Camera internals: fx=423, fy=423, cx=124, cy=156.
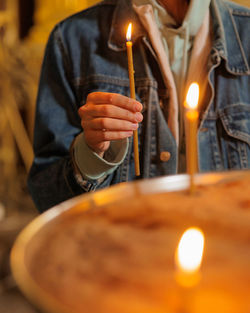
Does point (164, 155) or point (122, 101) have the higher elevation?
point (122, 101)

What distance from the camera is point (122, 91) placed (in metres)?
0.62

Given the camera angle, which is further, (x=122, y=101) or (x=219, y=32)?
(x=219, y=32)

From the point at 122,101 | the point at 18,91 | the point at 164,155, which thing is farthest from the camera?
the point at 18,91

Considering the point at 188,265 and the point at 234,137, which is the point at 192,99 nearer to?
the point at 188,265

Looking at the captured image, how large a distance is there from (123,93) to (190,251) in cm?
43

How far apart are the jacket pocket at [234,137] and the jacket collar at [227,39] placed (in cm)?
6

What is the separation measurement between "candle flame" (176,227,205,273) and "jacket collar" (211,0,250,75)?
0.42 metres

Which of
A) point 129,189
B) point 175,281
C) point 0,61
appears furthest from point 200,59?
point 0,61

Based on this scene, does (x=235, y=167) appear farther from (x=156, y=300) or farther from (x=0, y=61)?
(x=0, y=61)

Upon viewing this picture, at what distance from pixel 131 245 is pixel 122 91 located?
16.2 inches

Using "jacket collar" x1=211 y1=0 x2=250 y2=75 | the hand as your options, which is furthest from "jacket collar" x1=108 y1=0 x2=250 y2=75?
the hand

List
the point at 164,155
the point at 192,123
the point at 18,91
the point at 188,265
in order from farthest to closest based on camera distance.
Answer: the point at 18,91 < the point at 164,155 < the point at 192,123 < the point at 188,265

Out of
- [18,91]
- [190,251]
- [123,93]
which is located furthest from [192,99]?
[18,91]

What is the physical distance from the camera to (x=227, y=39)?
0.61 meters
